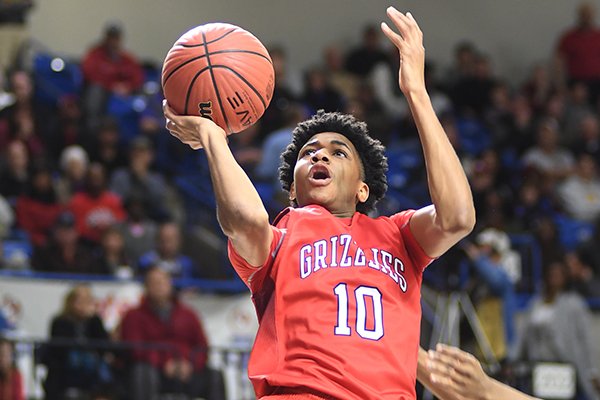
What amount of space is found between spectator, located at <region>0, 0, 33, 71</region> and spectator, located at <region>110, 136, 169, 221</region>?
2.84 metres

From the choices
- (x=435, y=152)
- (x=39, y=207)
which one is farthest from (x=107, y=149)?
(x=435, y=152)

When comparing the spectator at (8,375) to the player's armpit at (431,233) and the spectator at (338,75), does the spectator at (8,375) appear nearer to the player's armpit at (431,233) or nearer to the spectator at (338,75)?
the player's armpit at (431,233)

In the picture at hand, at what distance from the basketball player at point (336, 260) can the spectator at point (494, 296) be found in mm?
6656

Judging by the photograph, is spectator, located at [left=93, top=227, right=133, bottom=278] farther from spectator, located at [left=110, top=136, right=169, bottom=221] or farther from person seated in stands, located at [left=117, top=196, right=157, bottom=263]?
spectator, located at [left=110, top=136, right=169, bottom=221]

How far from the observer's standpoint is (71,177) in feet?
37.7

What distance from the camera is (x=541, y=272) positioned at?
12.4 meters

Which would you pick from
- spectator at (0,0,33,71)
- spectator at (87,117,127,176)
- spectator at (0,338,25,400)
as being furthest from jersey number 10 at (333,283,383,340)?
spectator at (0,0,33,71)

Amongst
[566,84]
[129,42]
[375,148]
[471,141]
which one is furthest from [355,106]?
[375,148]

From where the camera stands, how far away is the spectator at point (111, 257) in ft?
33.4

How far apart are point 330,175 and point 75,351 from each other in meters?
4.84

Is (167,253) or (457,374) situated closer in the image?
(457,374)

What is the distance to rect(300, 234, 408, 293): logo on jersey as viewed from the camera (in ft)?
13.8

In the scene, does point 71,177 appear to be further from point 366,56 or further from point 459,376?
point 459,376

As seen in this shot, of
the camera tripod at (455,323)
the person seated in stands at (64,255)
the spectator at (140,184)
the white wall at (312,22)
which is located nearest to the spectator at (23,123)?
the spectator at (140,184)
